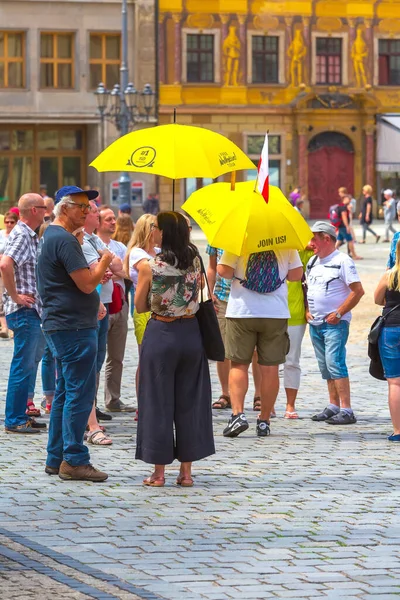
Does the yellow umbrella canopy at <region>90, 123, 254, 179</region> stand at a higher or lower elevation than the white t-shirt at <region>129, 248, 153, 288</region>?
higher

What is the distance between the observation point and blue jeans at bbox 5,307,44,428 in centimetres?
1098

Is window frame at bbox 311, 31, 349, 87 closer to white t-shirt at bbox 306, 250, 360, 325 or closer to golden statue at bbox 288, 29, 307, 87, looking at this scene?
golden statue at bbox 288, 29, 307, 87

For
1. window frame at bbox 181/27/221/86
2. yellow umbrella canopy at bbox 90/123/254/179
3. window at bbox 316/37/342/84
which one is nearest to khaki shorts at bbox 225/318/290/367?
yellow umbrella canopy at bbox 90/123/254/179

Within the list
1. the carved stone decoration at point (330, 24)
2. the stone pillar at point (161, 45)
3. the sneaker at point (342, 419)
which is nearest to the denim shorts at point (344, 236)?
the stone pillar at point (161, 45)

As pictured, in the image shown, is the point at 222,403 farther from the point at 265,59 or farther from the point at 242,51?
the point at 265,59

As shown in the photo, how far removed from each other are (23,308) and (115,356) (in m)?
1.58

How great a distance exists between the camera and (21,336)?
11047 millimetres

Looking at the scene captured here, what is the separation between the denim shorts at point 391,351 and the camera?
1074cm

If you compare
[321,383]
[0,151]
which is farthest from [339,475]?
[0,151]

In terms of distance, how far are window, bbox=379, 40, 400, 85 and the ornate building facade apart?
19 centimetres

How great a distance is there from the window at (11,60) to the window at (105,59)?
7.50 feet

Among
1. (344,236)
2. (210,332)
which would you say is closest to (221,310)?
(210,332)

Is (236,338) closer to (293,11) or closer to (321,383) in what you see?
(321,383)

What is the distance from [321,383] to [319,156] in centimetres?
3872
